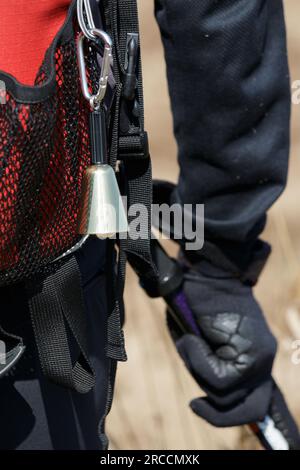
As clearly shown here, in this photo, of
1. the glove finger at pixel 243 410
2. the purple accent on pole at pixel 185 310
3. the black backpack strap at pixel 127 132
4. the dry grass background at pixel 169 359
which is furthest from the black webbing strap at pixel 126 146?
→ the dry grass background at pixel 169 359

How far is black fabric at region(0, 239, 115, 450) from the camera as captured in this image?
40.8 inches

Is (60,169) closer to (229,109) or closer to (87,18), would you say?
(87,18)

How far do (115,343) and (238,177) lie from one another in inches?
13.1

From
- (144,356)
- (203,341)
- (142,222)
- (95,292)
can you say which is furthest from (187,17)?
(144,356)

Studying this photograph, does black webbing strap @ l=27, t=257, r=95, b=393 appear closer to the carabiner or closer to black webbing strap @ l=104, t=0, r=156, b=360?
black webbing strap @ l=104, t=0, r=156, b=360

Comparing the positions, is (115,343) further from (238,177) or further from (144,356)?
(144,356)

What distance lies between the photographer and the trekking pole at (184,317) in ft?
4.24

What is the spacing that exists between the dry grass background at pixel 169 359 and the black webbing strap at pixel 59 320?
1003mm

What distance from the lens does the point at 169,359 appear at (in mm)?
2721

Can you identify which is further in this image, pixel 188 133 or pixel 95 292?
pixel 188 133

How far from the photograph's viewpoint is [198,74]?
3.78 feet

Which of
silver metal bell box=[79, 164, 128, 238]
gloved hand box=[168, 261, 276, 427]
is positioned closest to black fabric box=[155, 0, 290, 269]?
gloved hand box=[168, 261, 276, 427]

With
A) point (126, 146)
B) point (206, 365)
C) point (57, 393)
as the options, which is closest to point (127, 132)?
point (126, 146)

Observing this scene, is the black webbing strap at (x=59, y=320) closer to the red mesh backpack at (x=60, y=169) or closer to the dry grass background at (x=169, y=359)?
the red mesh backpack at (x=60, y=169)
